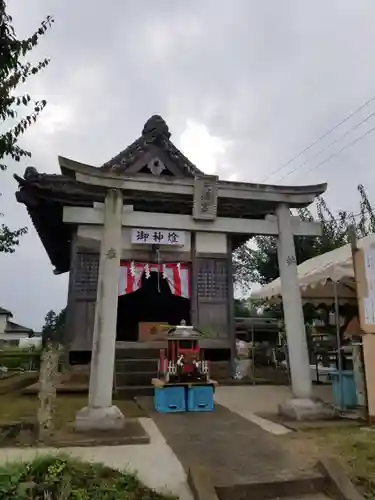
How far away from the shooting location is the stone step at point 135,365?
36.5 ft

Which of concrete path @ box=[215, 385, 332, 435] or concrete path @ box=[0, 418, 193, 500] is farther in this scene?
concrete path @ box=[215, 385, 332, 435]

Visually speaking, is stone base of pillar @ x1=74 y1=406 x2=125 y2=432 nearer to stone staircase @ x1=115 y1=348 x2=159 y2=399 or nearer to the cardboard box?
the cardboard box

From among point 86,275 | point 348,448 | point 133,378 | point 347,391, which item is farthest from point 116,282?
point 86,275

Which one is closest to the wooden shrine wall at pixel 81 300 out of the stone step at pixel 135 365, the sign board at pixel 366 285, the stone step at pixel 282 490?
the stone step at pixel 135 365

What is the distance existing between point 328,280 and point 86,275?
6.62 metres

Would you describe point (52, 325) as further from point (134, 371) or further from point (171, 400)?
point (171, 400)

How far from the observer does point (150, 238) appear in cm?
1095

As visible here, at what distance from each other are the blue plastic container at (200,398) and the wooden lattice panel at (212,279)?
4591 mm

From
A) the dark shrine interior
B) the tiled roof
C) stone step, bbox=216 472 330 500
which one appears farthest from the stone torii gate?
the tiled roof

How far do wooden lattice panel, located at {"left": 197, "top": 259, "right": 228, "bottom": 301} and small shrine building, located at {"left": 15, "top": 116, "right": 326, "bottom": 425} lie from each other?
30mm

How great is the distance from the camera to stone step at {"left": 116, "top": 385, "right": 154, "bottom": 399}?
10141 millimetres

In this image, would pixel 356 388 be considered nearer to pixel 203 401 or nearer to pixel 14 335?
pixel 203 401

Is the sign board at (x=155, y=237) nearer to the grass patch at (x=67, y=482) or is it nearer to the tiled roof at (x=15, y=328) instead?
the grass patch at (x=67, y=482)

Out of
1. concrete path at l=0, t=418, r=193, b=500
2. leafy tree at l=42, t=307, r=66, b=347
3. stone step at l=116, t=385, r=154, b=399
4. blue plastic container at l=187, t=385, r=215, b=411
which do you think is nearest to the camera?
concrete path at l=0, t=418, r=193, b=500
